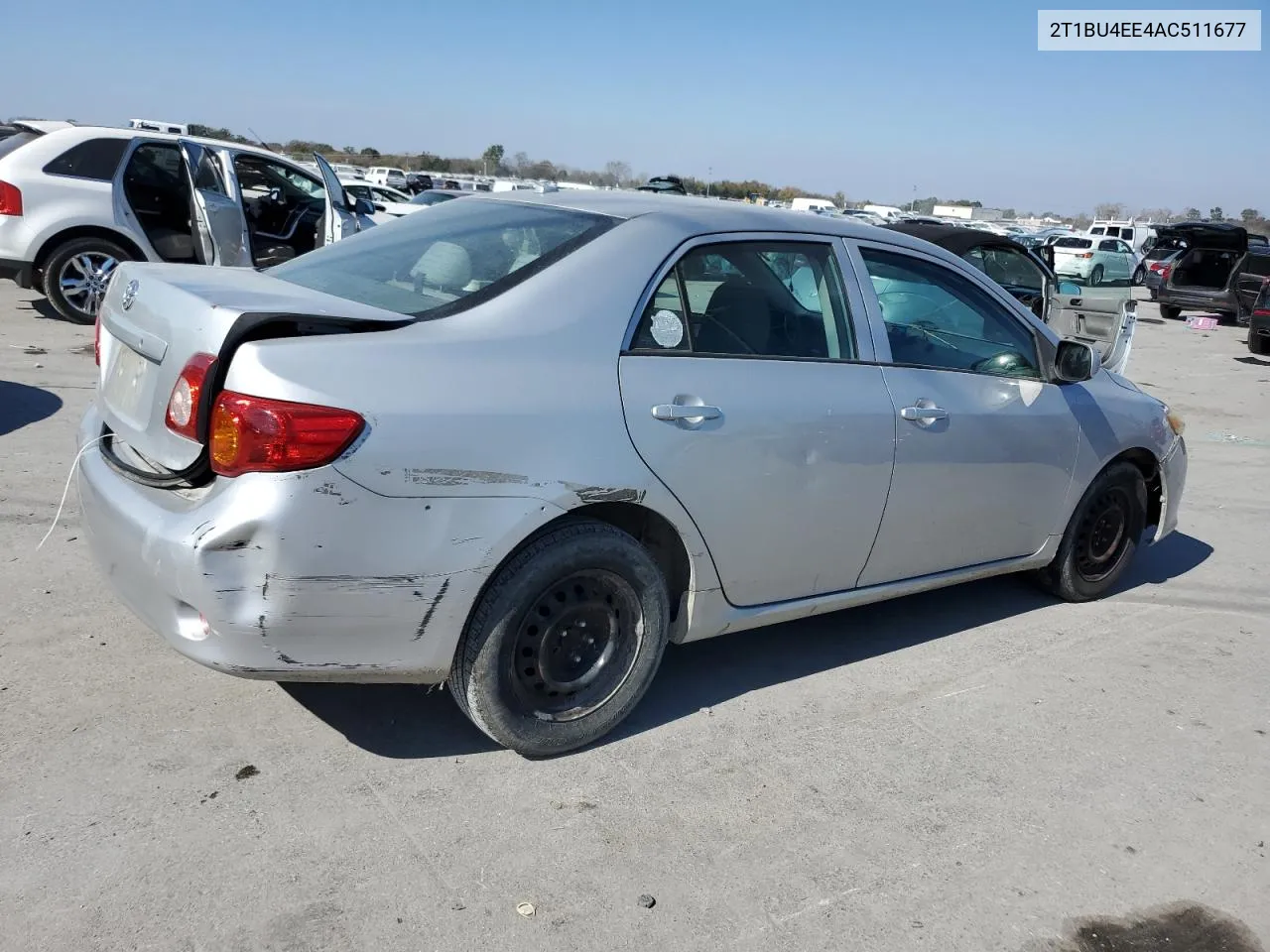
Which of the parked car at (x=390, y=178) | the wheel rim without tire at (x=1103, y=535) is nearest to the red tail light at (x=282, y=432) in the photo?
the wheel rim without tire at (x=1103, y=535)

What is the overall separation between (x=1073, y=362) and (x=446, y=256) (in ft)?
8.32

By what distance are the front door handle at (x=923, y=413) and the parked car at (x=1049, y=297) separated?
10.1 ft

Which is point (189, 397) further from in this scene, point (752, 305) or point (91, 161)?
point (91, 161)

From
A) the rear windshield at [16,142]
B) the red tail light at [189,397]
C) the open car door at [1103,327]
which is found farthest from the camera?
the rear windshield at [16,142]

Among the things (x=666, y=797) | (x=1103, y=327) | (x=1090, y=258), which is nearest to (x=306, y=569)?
(x=666, y=797)

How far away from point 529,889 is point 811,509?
1.53 metres

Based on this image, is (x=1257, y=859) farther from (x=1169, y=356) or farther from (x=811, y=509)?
(x=1169, y=356)

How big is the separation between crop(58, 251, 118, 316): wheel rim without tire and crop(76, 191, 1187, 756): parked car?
23.6 ft

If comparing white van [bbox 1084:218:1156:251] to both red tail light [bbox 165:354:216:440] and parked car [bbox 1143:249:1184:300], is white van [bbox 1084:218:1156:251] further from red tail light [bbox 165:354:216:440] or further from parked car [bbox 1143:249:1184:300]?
red tail light [bbox 165:354:216:440]

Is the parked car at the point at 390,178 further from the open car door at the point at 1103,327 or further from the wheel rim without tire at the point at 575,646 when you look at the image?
the wheel rim without tire at the point at 575,646

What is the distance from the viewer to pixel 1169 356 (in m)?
15.2

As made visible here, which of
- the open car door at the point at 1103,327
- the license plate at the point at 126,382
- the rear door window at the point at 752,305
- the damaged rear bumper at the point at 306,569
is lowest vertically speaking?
the damaged rear bumper at the point at 306,569

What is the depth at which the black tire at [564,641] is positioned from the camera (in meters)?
2.98

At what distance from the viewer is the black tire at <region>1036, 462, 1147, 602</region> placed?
188 inches
